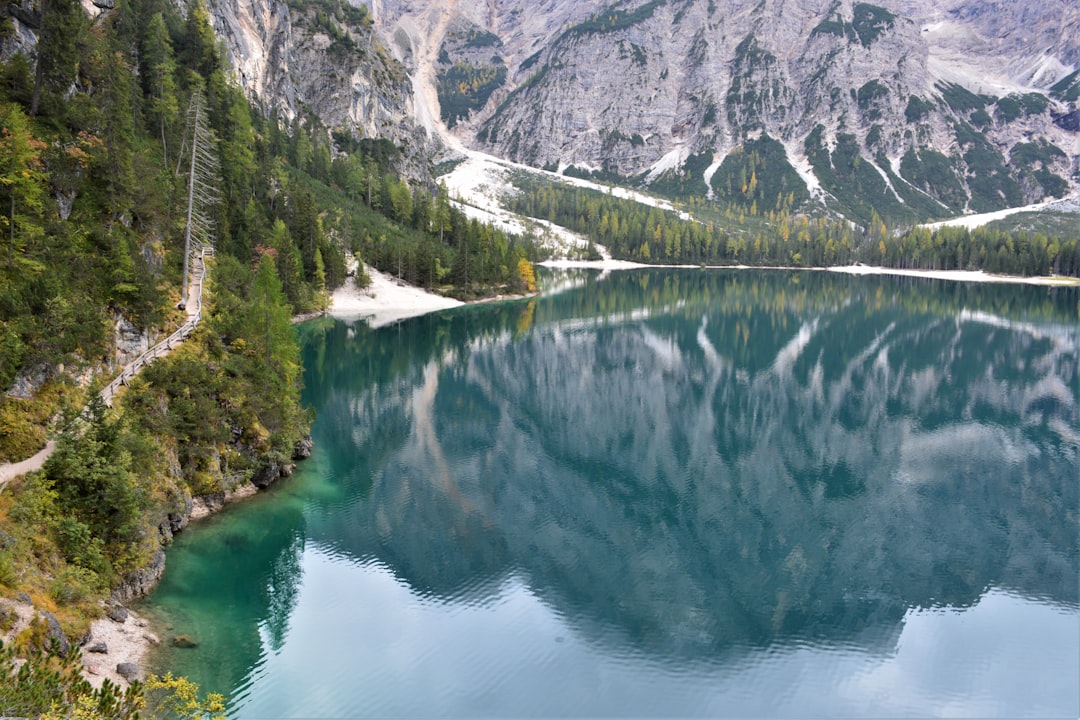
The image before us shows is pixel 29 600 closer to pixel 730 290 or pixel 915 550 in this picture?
pixel 915 550

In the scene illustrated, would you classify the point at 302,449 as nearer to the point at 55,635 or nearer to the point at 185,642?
the point at 185,642

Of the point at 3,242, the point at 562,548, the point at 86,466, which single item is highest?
the point at 3,242

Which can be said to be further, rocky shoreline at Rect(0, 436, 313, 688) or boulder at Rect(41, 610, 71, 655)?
rocky shoreline at Rect(0, 436, 313, 688)

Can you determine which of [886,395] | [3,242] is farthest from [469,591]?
[886,395]

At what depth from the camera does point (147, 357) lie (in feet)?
98.6

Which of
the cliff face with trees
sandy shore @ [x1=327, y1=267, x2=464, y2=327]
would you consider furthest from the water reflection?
sandy shore @ [x1=327, y1=267, x2=464, y2=327]

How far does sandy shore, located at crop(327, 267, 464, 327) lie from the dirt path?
44.0m

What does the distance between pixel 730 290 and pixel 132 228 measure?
136729 mm

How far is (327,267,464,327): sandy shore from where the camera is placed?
9769 centimetres

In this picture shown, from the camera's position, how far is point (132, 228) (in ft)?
122

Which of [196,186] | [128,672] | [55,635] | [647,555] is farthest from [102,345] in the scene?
[196,186]

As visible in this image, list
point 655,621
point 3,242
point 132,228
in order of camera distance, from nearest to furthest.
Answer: point 655,621, point 3,242, point 132,228

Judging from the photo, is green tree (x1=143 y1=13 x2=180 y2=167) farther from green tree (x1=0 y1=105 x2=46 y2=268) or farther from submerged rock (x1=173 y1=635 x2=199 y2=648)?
submerged rock (x1=173 y1=635 x2=199 y2=648)

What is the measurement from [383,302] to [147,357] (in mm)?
77597
